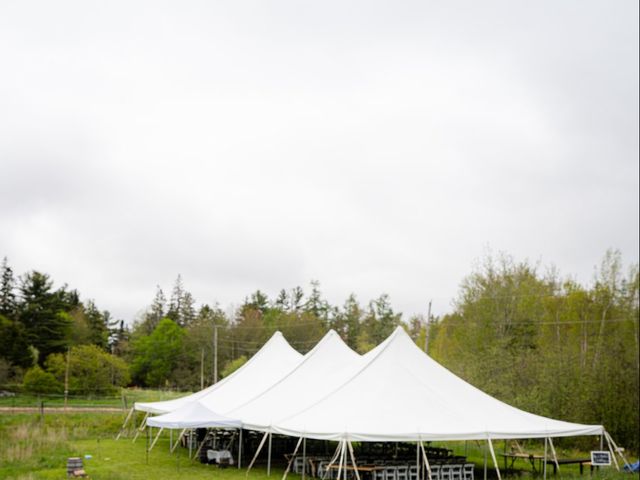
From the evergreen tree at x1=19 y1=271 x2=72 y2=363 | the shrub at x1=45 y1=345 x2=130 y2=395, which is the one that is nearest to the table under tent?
the shrub at x1=45 y1=345 x2=130 y2=395

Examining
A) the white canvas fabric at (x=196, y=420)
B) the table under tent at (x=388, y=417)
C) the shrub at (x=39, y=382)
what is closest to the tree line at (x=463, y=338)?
the shrub at (x=39, y=382)

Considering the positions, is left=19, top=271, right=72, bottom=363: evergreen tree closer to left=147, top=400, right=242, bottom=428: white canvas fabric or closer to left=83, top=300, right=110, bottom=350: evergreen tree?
left=83, top=300, right=110, bottom=350: evergreen tree

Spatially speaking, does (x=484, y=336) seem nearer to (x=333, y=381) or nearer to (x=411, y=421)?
(x=333, y=381)

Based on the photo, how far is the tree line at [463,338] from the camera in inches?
842

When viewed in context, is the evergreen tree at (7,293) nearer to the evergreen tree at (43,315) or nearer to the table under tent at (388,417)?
the evergreen tree at (43,315)

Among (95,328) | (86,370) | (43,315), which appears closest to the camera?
(86,370)

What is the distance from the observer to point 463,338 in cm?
2986

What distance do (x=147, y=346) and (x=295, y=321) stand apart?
35.9 ft

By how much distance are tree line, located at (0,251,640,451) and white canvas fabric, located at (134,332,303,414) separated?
7.52 meters

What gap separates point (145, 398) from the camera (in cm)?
3772

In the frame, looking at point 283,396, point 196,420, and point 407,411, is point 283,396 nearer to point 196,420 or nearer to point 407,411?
point 196,420

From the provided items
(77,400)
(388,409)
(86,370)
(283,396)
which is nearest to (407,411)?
(388,409)

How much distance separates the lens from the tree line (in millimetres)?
21375

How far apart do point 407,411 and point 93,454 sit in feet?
29.1
